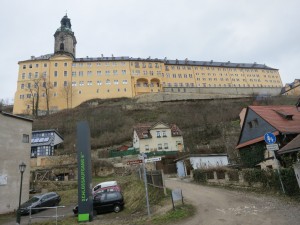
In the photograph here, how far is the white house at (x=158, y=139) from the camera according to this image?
164 ft

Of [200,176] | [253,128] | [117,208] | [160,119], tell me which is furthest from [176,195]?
[160,119]

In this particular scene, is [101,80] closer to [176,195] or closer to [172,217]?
[176,195]

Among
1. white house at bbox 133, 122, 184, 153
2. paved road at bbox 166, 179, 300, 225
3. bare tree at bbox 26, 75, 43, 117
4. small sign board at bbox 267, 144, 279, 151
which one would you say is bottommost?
paved road at bbox 166, 179, 300, 225

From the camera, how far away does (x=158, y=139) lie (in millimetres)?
51000

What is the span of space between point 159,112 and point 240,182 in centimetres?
5482

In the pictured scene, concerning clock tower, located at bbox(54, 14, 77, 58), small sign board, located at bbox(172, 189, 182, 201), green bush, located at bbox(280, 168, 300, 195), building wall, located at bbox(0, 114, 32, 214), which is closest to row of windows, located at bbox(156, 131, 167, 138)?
building wall, located at bbox(0, 114, 32, 214)

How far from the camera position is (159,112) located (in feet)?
241

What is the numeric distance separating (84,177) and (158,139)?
3606 cm

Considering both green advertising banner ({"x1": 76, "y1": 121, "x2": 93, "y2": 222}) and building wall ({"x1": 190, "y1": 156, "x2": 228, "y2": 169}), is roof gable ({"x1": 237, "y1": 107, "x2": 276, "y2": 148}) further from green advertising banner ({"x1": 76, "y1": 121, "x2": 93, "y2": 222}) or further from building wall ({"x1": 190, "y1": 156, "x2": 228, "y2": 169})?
green advertising banner ({"x1": 76, "y1": 121, "x2": 93, "y2": 222})

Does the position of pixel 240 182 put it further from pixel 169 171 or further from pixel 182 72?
pixel 182 72

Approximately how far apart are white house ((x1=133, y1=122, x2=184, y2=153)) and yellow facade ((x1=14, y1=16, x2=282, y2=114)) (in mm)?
38134

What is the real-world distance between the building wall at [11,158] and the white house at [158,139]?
2607cm

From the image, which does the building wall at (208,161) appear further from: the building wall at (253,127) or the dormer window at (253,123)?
the dormer window at (253,123)

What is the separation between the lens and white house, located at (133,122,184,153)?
1966 inches
